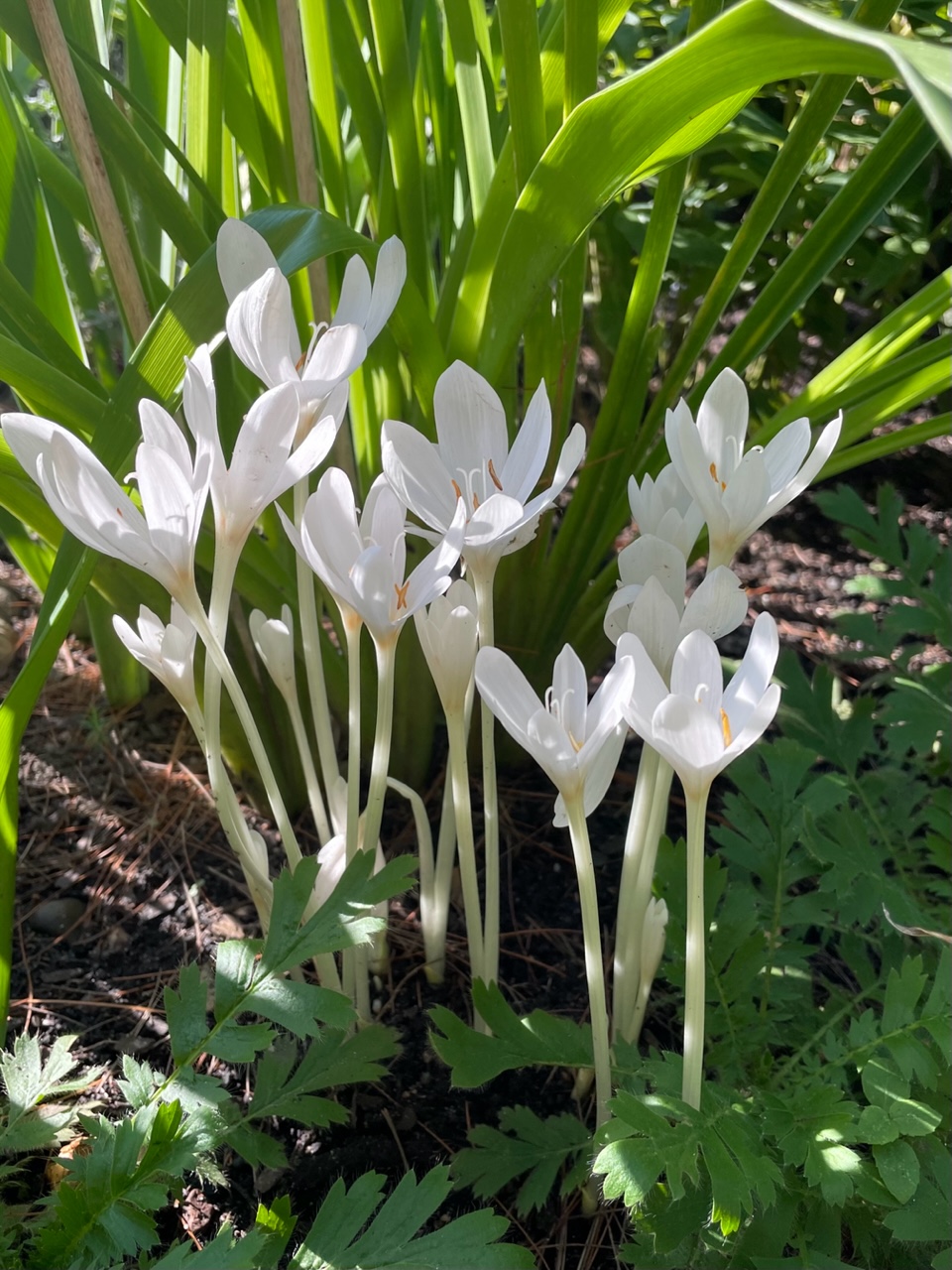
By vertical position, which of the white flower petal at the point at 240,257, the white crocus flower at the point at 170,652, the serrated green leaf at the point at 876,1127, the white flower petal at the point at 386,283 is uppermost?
the white flower petal at the point at 240,257

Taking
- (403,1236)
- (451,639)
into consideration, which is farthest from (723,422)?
(403,1236)

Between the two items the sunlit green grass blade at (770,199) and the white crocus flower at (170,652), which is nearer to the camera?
the white crocus flower at (170,652)

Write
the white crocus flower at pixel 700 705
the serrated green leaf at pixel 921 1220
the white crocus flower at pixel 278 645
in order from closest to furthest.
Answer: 1. the white crocus flower at pixel 700 705
2. the serrated green leaf at pixel 921 1220
3. the white crocus flower at pixel 278 645

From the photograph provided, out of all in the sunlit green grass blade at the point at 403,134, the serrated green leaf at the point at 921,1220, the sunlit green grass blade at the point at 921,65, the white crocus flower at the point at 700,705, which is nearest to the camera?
the sunlit green grass blade at the point at 921,65

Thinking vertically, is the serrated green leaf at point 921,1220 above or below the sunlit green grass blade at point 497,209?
below

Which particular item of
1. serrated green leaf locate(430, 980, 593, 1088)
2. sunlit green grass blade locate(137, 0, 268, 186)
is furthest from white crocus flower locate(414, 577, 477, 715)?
sunlit green grass blade locate(137, 0, 268, 186)

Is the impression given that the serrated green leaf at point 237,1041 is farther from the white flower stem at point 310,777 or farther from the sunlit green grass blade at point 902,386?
the sunlit green grass blade at point 902,386

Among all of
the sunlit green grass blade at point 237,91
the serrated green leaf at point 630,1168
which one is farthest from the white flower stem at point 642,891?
the sunlit green grass blade at point 237,91

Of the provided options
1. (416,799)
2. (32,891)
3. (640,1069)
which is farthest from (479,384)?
(32,891)
